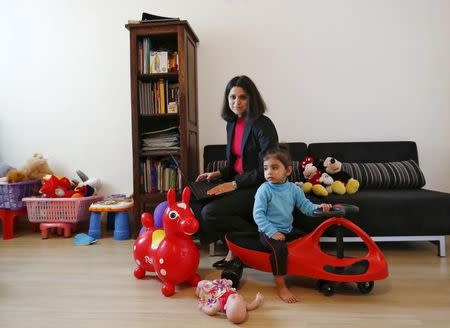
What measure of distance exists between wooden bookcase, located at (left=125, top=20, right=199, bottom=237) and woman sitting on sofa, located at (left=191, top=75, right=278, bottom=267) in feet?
1.95

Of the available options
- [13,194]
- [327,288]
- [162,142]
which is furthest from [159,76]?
[327,288]

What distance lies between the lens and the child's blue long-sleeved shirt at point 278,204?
1637 millimetres

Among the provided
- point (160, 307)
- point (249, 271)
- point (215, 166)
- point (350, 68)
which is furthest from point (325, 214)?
point (350, 68)

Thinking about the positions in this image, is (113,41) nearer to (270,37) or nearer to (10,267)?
(270,37)

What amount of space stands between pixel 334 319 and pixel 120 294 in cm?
94

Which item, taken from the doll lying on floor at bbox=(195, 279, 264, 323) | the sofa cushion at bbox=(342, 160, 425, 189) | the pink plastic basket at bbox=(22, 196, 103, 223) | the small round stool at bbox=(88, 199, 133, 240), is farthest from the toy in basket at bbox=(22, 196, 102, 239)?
the sofa cushion at bbox=(342, 160, 425, 189)

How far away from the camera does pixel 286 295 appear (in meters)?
1.50

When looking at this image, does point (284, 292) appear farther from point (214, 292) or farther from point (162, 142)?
point (162, 142)

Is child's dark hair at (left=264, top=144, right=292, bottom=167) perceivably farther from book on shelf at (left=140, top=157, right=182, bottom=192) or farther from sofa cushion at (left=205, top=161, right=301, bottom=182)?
book on shelf at (left=140, top=157, right=182, bottom=192)

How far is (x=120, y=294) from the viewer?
157cm

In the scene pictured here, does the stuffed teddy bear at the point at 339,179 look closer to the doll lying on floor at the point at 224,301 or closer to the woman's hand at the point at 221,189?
the woman's hand at the point at 221,189

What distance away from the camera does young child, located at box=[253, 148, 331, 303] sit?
158cm

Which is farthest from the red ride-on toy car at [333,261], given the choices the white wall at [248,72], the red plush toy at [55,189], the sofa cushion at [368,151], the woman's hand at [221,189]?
the red plush toy at [55,189]

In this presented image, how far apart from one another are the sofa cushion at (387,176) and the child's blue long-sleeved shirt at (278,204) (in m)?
0.87
